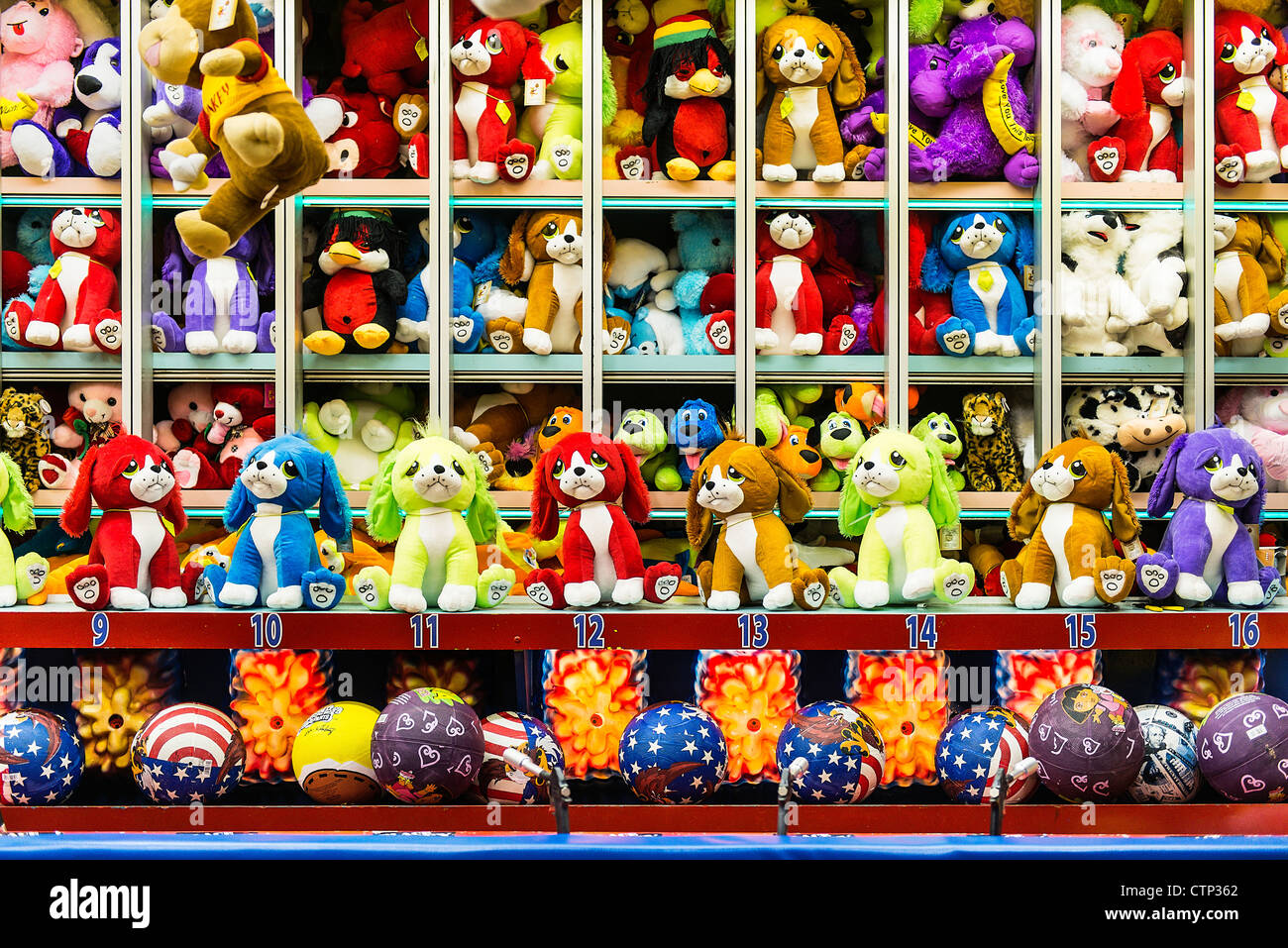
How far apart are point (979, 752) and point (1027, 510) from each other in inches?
29.7

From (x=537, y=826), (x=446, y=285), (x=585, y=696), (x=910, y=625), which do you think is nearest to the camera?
(x=537, y=826)

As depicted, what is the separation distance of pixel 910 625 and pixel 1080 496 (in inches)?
22.6

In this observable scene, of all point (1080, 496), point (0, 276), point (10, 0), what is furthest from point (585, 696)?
point (10, 0)

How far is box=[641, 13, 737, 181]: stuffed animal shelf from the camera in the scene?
3771 mm

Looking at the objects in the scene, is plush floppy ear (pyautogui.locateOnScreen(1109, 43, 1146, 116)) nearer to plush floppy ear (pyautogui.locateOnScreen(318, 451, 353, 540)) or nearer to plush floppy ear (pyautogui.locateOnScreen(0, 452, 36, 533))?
plush floppy ear (pyautogui.locateOnScreen(318, 451, 353, 540))

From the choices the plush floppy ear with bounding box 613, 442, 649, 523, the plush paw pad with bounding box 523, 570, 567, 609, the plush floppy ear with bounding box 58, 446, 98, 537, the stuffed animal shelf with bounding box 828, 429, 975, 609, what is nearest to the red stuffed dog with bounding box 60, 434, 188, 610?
the plush floppy ear with bounding box 58, 446, 98, 537

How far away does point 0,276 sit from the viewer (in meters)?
3.84

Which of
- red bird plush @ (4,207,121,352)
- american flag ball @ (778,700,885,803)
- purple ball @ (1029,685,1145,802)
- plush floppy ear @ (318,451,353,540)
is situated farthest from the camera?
red bird plush @ (4,207,121,352)

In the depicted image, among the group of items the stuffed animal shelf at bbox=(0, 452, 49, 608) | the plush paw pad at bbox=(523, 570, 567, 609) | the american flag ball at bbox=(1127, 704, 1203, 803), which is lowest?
the american flag ball at bbox=(1127, 704, 1203, 803)

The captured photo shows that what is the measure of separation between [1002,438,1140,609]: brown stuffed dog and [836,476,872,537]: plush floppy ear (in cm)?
43

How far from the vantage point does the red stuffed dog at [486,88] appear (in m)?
3.75

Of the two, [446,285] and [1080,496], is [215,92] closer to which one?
[446,285]

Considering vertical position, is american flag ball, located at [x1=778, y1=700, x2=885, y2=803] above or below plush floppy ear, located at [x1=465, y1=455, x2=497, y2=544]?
below
